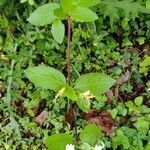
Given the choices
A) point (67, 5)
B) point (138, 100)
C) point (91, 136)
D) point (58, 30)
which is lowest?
point (138, 100)

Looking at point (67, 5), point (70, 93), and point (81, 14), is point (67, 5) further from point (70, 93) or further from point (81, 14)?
point (70, 93)

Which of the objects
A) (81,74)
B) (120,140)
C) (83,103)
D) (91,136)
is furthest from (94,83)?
(81,74)

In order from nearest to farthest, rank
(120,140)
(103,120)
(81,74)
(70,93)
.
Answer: (70,93)
(120,140)
(103,120)
(81,74)

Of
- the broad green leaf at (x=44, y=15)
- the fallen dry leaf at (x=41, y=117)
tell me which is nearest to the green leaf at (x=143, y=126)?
the fallen dry leaf at (x=41, y=117)

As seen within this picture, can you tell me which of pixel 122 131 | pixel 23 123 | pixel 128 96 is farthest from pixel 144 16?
pixel 23 123

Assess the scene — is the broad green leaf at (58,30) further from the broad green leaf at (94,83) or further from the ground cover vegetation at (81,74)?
the ground cover vegetation at (81,74)
